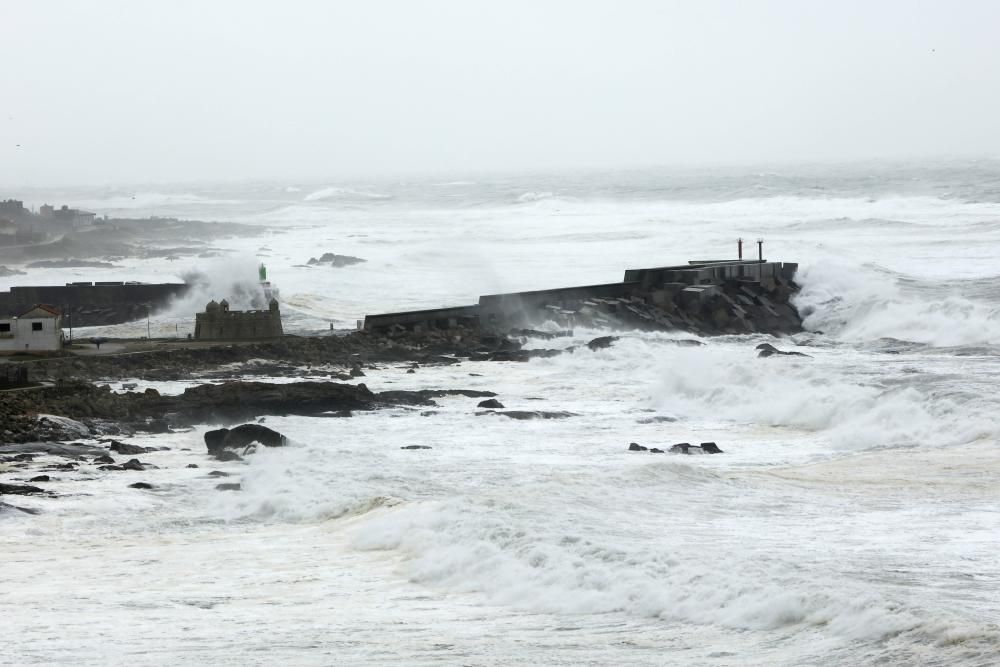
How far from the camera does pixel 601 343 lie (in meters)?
31.8

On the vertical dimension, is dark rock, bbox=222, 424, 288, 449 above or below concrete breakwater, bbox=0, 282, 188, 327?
below

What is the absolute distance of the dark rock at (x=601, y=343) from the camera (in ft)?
103

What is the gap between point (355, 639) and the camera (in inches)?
465

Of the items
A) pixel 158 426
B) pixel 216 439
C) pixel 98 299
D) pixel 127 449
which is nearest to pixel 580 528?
pixel 216 439

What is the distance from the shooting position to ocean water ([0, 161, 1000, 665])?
38.2 ft

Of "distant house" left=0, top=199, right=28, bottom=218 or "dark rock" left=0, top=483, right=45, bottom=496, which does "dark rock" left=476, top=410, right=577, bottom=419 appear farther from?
"distant house" left=0, top=199, right=28, bottom=218

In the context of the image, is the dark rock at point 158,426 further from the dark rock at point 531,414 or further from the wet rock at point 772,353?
the wet rock at point 772,353

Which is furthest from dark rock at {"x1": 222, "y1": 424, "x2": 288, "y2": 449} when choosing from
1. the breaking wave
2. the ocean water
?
the breaking wave

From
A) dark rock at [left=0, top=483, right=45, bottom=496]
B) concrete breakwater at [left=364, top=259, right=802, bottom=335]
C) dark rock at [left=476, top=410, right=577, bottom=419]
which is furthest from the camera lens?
concrete breakwater at [left=364, top=259, right=802, bottom=335]

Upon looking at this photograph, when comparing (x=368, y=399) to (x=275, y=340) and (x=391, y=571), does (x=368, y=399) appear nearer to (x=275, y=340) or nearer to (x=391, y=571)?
(x=275, y=340)

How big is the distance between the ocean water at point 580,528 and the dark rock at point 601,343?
45 cm

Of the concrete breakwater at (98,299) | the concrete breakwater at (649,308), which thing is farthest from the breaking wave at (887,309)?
the concrete breakwater at (98,299)

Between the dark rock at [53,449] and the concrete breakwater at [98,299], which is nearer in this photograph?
the dark rock at [53,449]

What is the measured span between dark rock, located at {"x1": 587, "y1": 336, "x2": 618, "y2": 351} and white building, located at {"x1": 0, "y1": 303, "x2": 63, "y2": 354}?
11.2m
